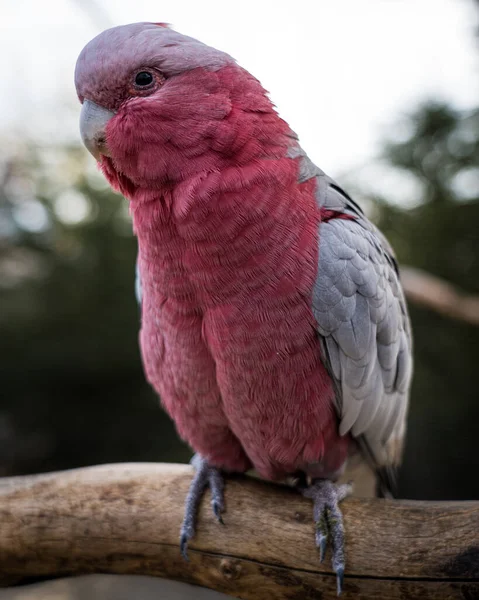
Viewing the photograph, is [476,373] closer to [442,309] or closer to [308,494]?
[442,309]

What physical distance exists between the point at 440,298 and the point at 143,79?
2613 mm

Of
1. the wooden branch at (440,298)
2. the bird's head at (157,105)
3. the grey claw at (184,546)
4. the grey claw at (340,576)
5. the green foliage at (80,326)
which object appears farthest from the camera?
the green foliage at (80,326)

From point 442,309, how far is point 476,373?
2.14ft

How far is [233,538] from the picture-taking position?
2246 mm

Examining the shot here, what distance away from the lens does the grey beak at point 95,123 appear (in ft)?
6.38

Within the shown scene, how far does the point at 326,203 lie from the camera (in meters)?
2.22

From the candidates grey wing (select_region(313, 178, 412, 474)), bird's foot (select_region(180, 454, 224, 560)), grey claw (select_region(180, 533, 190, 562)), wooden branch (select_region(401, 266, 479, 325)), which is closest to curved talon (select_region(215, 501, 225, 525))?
bird's foot (select_region(180, 454, 224, 560))

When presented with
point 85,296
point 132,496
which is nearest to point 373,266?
point 132,496

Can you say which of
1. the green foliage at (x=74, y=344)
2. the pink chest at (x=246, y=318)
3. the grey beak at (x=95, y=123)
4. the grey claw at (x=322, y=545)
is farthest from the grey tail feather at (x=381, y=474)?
the green foliage at (x=74, y=344)

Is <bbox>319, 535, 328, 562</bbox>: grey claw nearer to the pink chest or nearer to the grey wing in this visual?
the pink chest

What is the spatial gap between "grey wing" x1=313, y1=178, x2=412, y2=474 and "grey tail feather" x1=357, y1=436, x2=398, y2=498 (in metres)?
0.01

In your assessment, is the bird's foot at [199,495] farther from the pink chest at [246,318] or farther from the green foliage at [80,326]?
the green foliage at [80,326]

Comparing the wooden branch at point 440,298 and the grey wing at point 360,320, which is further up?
the wooden branch at point 440,298

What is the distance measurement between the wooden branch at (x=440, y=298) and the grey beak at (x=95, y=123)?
2.44 metres
